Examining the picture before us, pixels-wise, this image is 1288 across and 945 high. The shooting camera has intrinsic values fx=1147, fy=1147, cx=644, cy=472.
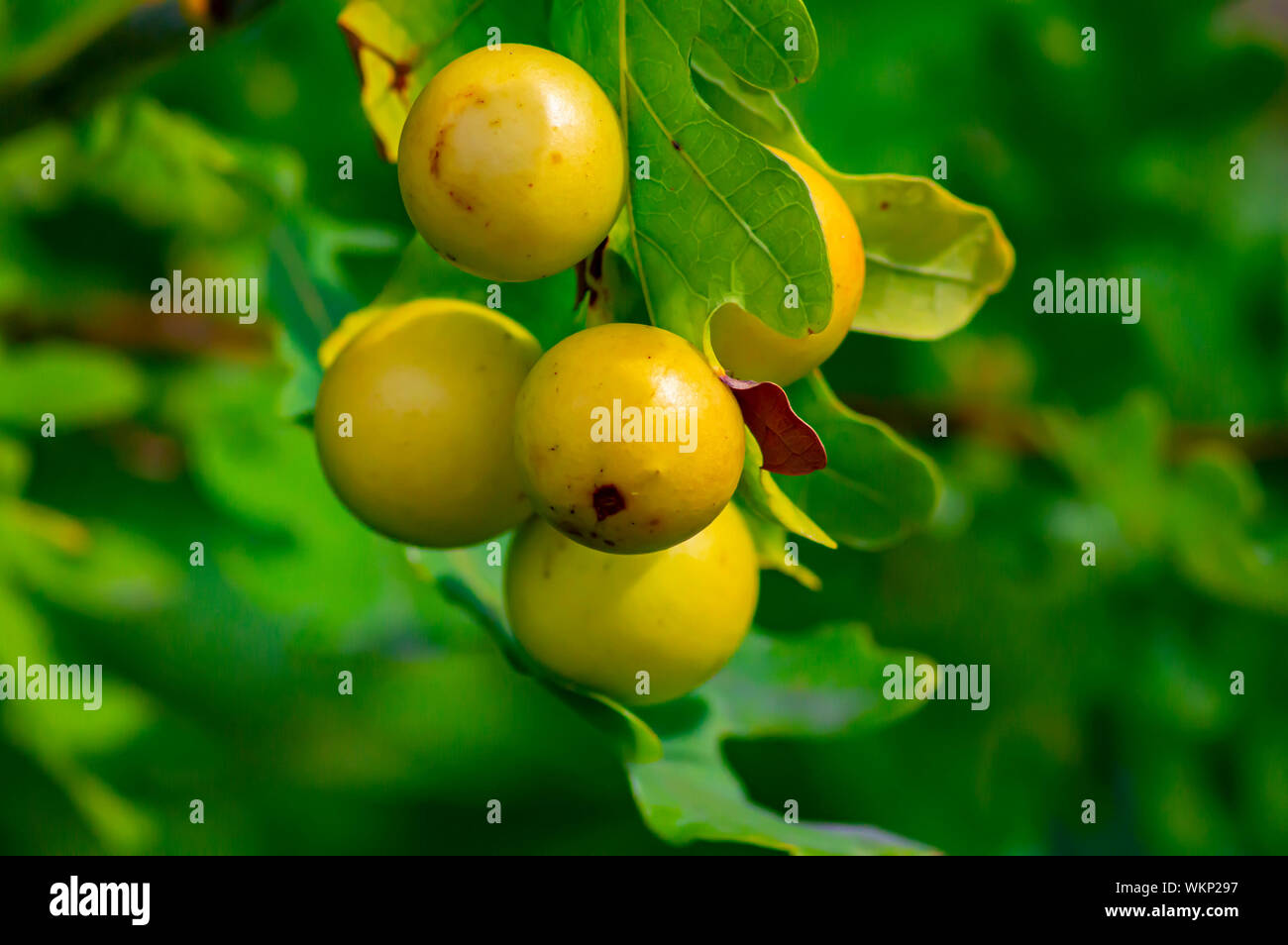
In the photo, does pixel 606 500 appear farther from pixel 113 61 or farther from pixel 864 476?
pixel 113 61

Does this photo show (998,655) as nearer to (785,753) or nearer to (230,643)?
(785,753)

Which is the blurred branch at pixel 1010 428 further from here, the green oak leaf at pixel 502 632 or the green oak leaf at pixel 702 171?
the green oak leaf at pixel 702 171

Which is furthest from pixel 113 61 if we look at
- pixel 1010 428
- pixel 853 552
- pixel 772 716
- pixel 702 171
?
pixel 1010 428

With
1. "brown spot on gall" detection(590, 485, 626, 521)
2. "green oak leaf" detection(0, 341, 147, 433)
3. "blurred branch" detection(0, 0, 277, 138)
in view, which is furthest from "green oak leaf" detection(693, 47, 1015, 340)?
"green oak leaf" detection(0, 341, 147, 433)

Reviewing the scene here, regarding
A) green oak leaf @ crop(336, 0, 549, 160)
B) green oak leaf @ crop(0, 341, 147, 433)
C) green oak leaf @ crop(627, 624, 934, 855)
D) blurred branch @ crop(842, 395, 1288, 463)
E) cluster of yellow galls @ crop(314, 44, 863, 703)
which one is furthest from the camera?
blurred branch @ crop(842, 395, 1288, 463)

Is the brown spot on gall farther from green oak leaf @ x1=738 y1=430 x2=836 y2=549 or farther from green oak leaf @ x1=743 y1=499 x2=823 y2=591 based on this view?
green oak leaf @ x1=743 y1=499 x2=823 y2=591

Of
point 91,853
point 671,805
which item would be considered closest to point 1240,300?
point 671,805
